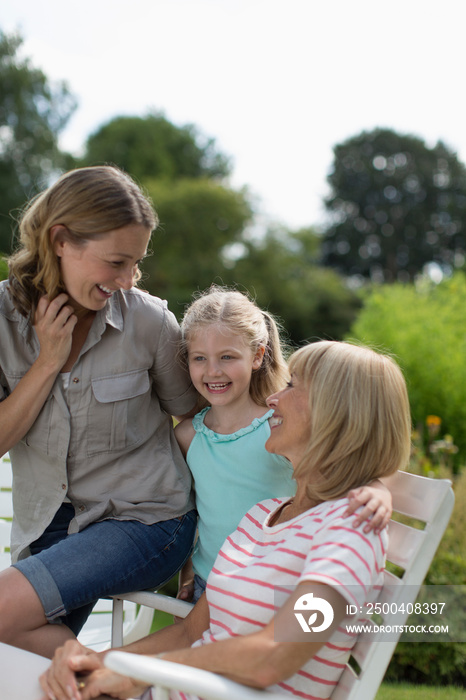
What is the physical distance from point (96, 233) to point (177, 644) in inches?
50.2

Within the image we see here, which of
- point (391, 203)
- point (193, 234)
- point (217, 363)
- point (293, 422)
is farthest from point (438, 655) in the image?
point (391, 203)

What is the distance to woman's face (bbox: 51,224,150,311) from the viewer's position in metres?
2.13

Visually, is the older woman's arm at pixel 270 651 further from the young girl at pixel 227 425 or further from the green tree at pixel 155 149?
the green tree at pixel 155 149

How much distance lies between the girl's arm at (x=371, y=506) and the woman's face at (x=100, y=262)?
3.39ft

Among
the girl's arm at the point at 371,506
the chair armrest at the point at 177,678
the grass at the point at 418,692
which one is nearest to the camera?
the chair armrest at the point at 177,678

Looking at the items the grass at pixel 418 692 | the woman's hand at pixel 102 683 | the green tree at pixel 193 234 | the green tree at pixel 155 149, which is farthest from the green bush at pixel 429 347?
the green tree at pixel 155 149

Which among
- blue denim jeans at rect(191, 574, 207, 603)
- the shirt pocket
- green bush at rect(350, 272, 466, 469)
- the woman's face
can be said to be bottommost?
green bush at rect(350, 272, 466, 469)

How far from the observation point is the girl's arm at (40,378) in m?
2.19

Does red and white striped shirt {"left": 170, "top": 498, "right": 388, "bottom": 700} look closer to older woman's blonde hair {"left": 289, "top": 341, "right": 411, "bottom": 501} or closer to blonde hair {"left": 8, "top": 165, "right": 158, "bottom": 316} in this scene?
older woman's blonde hair {"left": 289, "top": 341, "right": 411, "bottom": 501}

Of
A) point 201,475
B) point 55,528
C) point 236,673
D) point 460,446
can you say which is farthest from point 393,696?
point 460,446

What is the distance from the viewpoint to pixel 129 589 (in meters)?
2.21

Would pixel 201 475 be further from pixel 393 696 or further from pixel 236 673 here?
pixel 393 696

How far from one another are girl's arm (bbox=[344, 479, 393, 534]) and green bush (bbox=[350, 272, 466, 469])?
15.9 feet

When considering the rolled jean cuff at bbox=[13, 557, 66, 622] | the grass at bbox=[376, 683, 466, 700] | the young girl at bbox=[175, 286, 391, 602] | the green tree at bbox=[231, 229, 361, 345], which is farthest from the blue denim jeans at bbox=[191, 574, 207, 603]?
the green tree at bbox=[231, 229, 361, 345]
